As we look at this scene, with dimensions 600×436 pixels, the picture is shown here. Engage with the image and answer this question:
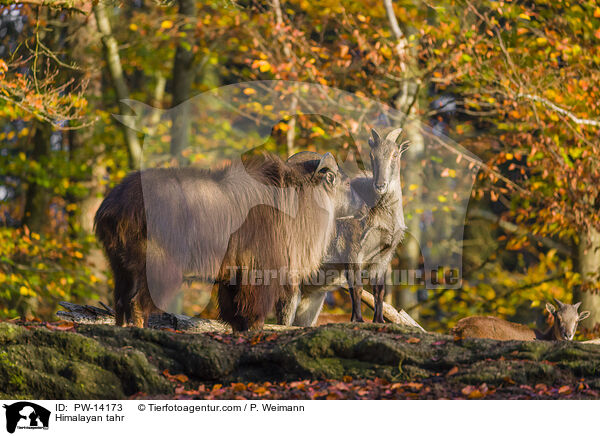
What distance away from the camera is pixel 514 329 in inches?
372

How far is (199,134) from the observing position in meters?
18.4

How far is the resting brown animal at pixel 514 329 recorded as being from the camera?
8.88m

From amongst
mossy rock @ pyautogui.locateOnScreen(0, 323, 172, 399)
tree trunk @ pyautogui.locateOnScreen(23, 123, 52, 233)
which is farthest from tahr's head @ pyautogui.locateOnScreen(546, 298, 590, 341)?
tree trunk @ pyautogui.locateOnScreen(23, 123, 52, 233)

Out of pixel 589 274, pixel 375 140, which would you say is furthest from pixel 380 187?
pixel 589 274

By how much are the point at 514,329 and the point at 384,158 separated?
11.2 feet

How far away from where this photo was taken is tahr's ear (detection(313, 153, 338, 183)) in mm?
7570

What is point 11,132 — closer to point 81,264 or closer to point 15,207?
point 15,207

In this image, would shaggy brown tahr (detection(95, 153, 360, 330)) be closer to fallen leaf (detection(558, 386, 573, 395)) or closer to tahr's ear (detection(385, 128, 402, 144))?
tahr's ear (detection(385, 128, 402, 144))

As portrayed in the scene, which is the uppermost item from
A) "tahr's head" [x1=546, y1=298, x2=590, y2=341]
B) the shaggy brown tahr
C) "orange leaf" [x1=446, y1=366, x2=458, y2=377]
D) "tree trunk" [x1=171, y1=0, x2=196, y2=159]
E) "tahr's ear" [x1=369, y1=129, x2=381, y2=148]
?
"tree trunk" [x1=171, y1=0, x2=196, y2=159]

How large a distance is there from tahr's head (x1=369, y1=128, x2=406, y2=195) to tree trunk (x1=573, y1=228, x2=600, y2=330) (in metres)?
6.51

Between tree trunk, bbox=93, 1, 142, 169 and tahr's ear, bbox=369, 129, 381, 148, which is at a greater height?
tree trunk, bbox=93, 1, 142, 169

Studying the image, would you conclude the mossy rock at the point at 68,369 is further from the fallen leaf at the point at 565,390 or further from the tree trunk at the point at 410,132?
the tree trunk at the point at 410,132

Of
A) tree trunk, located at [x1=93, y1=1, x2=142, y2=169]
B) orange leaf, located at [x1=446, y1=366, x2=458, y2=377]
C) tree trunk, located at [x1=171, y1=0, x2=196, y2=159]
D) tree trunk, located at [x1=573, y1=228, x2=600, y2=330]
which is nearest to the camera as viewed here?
orange leaf, located at [x1=446, y1=366, x2=458, y2=377]
